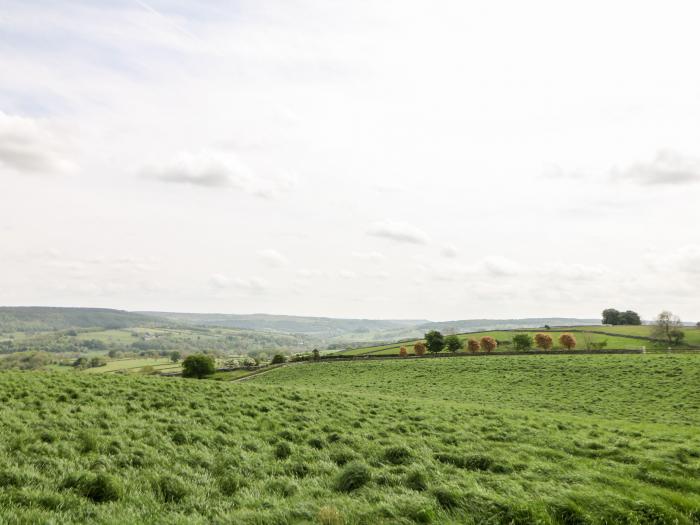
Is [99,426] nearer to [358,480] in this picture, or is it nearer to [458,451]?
[358,480]

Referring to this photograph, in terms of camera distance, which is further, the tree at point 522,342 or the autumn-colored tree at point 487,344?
the autumn-colored tree at point 487,344

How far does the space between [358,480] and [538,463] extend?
552 centimetres

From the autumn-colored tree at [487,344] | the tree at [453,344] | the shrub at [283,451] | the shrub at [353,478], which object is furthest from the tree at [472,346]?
the shrub at [353,478]

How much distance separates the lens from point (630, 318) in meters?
158

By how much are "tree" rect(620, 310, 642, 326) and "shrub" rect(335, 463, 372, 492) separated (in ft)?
604

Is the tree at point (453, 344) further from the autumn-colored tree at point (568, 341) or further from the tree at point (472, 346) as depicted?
the autumn-colored tree at point (568, 341)

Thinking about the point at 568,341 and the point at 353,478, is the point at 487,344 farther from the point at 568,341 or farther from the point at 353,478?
the point at 353,478

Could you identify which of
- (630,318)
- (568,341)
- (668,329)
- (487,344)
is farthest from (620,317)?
(487,344)

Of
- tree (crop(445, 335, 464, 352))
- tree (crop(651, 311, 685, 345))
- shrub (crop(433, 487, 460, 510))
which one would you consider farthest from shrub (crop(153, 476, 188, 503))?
tree (crop(651, 311, 685, 345))

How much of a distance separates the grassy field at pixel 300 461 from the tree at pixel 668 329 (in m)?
93.0

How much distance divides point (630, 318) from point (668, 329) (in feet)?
237

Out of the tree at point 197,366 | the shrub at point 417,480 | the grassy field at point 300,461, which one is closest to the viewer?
the grassy field at point 300,461

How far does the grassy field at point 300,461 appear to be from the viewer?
7035 millimetres

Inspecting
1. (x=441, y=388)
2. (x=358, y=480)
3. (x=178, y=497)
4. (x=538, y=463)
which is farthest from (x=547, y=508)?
(x=441, y=388)
